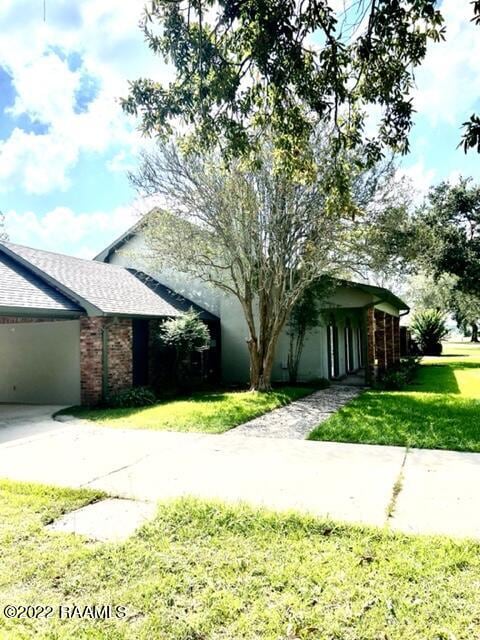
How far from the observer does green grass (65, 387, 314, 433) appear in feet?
27.7

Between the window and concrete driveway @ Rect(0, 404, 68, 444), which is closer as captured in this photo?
concrete driveway @ Rect(0, 404, 68, 444)

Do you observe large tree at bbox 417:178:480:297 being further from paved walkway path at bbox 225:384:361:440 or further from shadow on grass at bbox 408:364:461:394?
paved walkway path at bbox 225:384:361:440

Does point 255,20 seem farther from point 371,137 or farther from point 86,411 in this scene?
point 86,411

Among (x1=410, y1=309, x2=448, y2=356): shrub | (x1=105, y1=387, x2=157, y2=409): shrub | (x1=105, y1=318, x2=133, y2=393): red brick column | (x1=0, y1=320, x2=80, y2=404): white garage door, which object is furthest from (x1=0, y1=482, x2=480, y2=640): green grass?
(x1=410, y1=309, x2=448, y2=356): shrub

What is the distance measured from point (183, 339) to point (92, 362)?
2802mm

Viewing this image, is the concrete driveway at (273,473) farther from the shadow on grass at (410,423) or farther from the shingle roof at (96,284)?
the shingle roof at (96,284)

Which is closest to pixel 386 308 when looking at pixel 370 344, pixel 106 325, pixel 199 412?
pixel 370 344

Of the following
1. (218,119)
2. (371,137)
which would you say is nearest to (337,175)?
(371,137)

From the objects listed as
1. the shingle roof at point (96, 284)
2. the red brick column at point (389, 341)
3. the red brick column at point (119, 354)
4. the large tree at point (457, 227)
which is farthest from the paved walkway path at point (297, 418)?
the large tree at point (457, 227)

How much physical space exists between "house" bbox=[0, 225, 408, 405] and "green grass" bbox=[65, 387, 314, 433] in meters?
1.53

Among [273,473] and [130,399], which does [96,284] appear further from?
[273,473]

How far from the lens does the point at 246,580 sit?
300 centimetres

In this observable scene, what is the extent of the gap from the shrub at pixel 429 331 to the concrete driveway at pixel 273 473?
80.8ft

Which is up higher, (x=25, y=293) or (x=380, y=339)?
(x=25, y=293)
